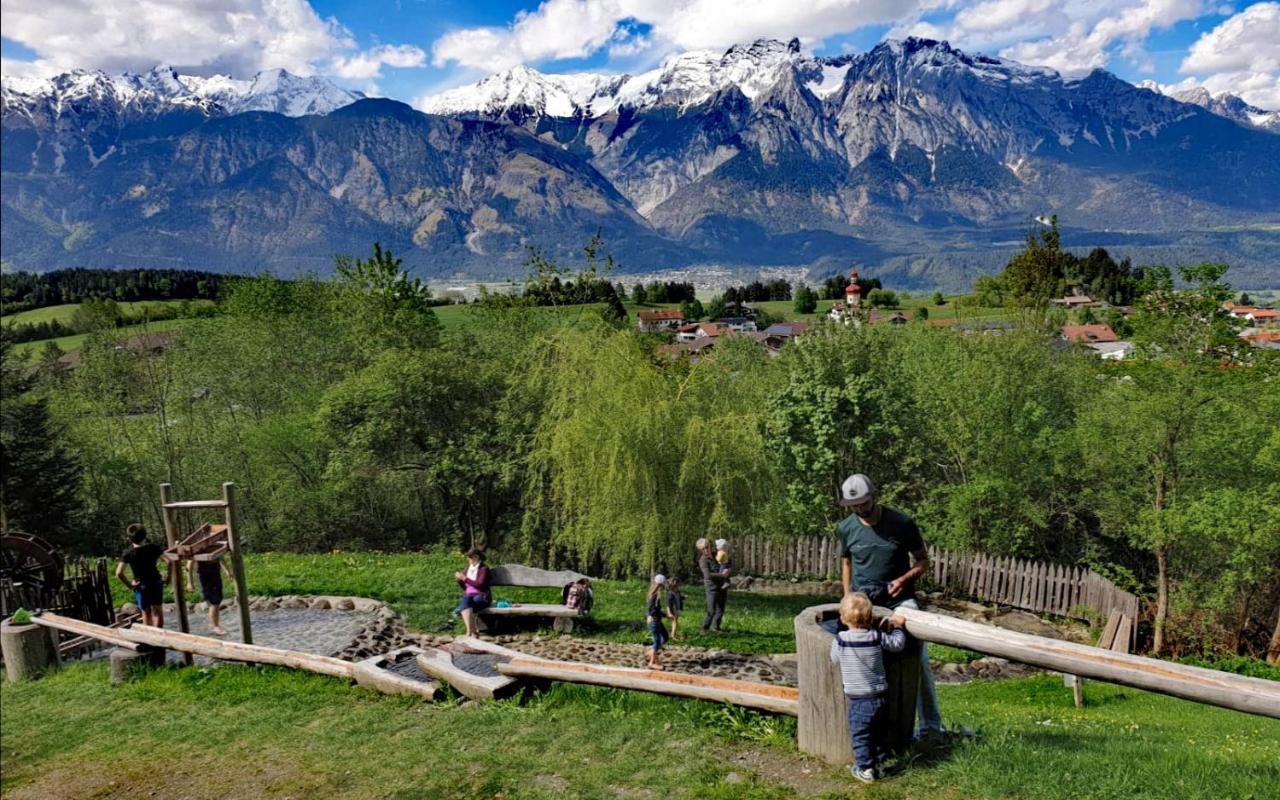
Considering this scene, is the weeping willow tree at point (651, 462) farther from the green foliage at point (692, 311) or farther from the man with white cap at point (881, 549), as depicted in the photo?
the green foliage at point (692, 311)

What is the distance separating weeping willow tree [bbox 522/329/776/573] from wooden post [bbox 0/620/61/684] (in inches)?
403

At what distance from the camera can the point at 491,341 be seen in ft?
101

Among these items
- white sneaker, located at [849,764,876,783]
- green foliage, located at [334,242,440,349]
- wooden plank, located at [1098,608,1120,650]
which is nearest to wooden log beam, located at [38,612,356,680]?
white sneaker, located at [849,764,876,783]

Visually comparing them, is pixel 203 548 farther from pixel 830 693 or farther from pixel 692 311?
pixel 692 311

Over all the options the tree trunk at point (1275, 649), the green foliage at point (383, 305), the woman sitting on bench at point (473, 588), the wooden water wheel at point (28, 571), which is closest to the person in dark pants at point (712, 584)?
the woman sitting on bench at point (473, 588)

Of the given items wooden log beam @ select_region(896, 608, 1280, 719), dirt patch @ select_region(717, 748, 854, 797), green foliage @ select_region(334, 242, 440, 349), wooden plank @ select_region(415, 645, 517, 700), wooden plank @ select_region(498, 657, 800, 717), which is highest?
green foliage @ select_region(334, 242, 440, 349)

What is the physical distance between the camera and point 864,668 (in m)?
5.91

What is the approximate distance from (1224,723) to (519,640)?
11.9 metres

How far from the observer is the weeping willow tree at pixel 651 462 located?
18297 mm

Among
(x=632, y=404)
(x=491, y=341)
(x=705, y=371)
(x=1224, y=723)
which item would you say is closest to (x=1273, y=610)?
(x=1224, y=723)

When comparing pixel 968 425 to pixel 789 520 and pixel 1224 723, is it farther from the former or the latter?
pixel 1224 723

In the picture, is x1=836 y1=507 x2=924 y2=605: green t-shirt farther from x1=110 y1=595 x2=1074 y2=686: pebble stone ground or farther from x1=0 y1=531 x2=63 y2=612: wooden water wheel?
x1=0 y1=531 x2=63 y2=612: wooden water wheel

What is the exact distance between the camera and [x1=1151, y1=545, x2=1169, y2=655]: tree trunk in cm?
2017

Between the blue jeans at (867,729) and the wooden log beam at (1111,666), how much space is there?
0.66 metres
